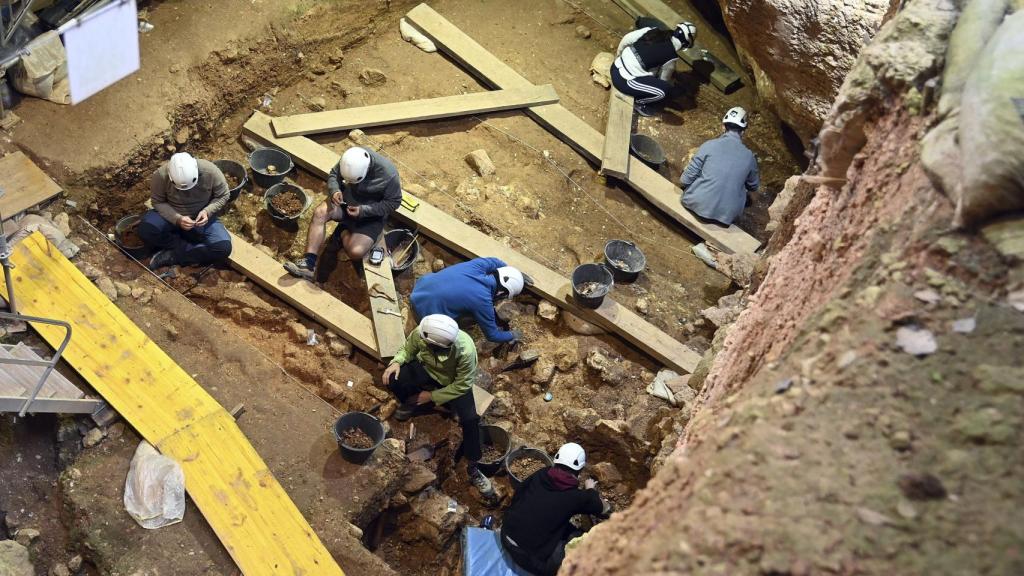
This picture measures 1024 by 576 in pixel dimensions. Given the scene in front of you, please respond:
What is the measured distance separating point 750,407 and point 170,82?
6.20 meters

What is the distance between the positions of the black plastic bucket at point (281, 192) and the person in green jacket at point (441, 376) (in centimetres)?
168

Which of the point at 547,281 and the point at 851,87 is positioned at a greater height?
the point at 851,87

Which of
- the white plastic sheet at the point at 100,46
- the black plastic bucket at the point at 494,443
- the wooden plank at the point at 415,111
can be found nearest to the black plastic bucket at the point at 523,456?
the black plastic bucket at the point at 494,443

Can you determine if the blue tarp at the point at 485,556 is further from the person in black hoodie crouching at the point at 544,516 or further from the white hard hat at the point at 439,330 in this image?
the white hard hat at the point at 439,330

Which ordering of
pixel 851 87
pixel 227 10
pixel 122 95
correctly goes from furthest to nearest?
pixel 227 10 < pixel 122 95 < pixel 851 87

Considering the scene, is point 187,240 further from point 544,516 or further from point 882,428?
point 882,428

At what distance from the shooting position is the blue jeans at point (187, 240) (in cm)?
634

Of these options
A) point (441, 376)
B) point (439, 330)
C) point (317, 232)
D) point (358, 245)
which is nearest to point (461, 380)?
point (441, 376)

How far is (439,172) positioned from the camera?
7559 mm

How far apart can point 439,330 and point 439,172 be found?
2.48 metres

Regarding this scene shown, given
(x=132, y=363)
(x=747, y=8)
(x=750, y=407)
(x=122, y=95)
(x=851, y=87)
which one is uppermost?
(x=851, y=87)

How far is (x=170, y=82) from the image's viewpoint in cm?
705

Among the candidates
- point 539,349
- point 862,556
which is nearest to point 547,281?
point 539,349

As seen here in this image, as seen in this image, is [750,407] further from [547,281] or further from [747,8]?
[747,8]
